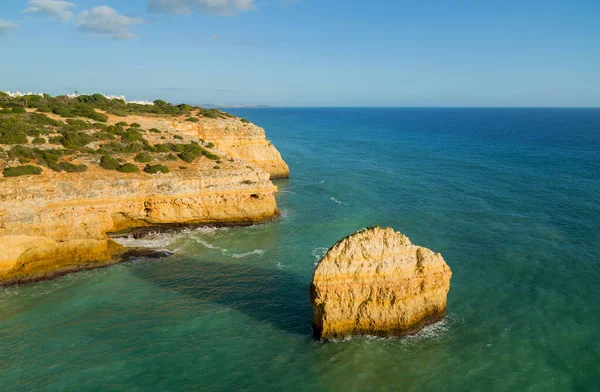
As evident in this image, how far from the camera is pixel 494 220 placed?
3847 cm

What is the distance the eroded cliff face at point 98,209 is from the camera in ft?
92.6

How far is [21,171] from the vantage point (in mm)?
33219

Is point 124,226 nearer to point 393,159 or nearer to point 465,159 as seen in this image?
point 393,159

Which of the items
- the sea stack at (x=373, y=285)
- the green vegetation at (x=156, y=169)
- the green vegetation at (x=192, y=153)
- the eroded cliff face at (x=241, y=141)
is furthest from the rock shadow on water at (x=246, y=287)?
the eroded cliff face at (x=241, y=141)

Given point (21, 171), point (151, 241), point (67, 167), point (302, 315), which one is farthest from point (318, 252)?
point (21, 171)

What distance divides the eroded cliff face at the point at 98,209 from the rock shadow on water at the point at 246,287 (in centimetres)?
613

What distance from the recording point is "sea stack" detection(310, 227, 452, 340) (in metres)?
19.2

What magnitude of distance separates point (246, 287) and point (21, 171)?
77.0 ft

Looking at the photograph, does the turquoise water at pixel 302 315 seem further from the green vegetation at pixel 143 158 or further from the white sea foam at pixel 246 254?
the green vegetation at pixel 143 158

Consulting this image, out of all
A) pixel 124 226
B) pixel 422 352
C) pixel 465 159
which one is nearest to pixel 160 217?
pixel 124 226

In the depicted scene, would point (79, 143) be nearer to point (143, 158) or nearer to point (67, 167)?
point (67, 167)

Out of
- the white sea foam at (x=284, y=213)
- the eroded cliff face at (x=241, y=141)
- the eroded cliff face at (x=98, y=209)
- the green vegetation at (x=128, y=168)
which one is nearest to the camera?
the eroded cliff face at (x=98, y=209)

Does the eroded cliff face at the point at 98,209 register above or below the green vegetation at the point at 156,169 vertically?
below

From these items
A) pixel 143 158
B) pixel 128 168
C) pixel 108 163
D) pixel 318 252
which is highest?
pixel 143 158
